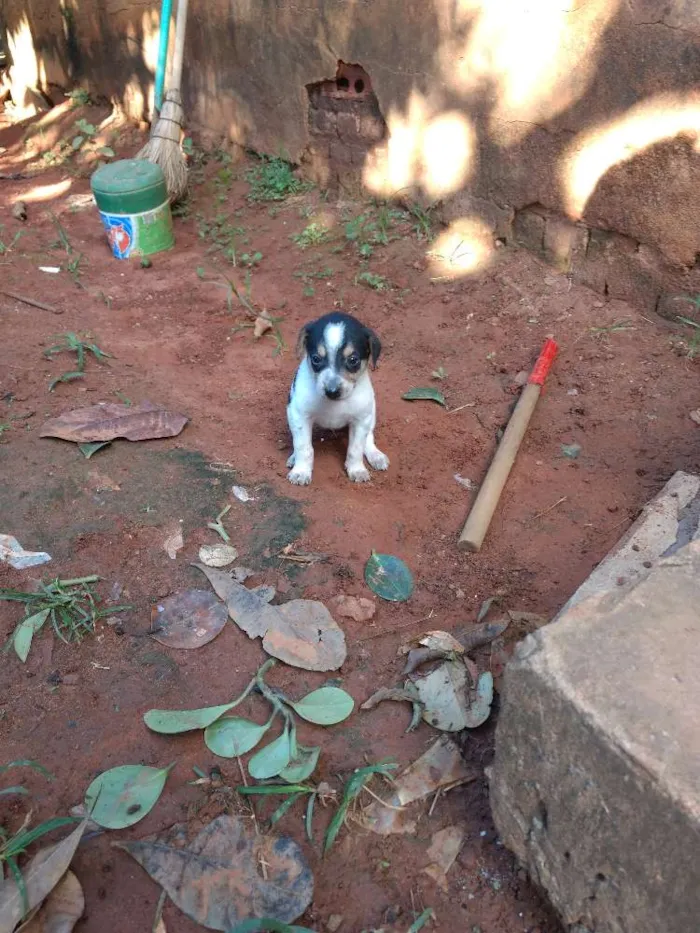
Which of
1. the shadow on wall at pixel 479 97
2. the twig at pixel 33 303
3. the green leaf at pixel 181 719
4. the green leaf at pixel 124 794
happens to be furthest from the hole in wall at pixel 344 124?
the green leaf at pixel 124 794

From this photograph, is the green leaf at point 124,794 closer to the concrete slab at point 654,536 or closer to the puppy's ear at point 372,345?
the concrete slab at point 654,536

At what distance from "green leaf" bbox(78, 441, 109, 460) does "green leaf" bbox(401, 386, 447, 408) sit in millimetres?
1841

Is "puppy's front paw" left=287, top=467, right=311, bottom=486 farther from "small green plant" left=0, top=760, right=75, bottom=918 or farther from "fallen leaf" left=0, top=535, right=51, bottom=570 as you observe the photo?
"small green plant" left=0, top=760, right=75, bottom=918

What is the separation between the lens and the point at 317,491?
153 inches

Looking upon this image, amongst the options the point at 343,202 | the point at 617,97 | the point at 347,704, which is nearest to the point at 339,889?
the point at 347,704

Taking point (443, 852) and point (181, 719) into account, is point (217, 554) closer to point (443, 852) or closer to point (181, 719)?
point (181, 719)

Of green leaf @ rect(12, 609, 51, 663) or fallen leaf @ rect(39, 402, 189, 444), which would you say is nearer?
green leaf @ rect(12, 609, 51, 663)

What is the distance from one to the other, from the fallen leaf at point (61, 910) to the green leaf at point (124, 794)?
0.18 metres

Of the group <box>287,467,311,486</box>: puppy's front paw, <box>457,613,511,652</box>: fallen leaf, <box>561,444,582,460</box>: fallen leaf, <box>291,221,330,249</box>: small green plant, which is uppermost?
<box>457,613,511,652</box>: fallen leaf

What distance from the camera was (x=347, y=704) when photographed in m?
2.67

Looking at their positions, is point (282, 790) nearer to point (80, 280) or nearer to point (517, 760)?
point (517, 760)

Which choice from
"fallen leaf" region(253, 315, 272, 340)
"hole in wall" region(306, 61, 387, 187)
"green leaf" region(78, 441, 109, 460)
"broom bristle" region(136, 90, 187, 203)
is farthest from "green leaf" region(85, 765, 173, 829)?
"broom bristle" region(136, 90, 187, 203)

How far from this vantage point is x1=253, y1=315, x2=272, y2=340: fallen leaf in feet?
17.7

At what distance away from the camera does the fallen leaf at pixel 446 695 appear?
2.58 meters
